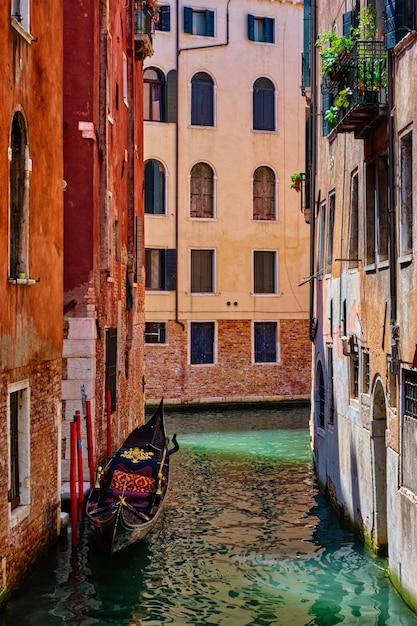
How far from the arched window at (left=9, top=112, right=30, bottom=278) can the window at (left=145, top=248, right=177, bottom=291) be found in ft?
53.0

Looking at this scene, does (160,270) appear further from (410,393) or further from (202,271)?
(410,393)

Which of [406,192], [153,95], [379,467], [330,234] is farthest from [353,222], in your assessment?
[153,95]

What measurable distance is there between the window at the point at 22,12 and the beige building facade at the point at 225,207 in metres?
16.2

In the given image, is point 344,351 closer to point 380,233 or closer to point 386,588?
point 380,233

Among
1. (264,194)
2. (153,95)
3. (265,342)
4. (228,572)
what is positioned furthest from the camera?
(264,194)

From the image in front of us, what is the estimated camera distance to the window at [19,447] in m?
9.09

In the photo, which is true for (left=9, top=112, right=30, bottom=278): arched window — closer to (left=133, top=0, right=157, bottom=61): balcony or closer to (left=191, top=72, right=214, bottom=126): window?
(left=133, top=0, right=157, bottom=61): balcony

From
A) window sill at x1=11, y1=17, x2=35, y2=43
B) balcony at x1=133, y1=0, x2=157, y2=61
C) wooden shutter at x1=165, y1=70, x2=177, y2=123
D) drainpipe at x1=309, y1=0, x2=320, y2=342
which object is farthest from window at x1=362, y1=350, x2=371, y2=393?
wooden shutter at x1=165, y1=70, x2=177, y2=123

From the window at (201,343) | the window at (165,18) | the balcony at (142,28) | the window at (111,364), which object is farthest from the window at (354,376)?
the window at (165,18)

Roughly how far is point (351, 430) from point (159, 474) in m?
2.30

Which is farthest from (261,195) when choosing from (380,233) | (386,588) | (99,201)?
(386,588)

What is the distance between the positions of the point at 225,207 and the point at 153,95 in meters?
3.33

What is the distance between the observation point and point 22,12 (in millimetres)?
9219

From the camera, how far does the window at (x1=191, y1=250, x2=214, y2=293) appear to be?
26.0m
